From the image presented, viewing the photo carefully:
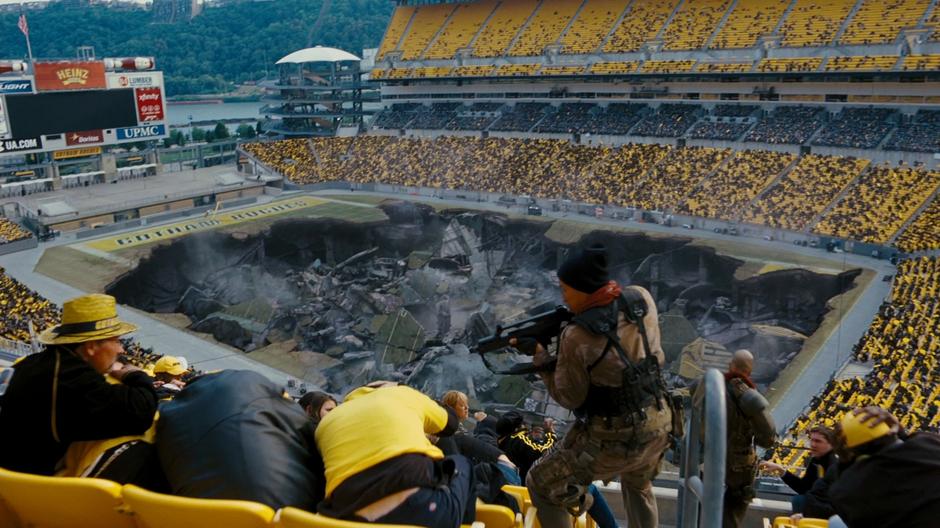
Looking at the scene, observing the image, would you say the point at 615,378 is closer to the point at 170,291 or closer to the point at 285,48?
the point at 170,291

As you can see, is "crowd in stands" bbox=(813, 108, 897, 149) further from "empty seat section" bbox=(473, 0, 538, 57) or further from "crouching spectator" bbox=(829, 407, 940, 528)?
"crouching spectator" bbox=(829, 407, 940, 528)

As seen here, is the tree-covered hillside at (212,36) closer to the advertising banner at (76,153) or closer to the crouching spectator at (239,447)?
the advertising banner at (76,153)

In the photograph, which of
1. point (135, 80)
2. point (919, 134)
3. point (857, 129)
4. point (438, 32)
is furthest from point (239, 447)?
point (438, 32)

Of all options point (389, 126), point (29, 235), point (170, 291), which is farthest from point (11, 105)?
point (389, 126)

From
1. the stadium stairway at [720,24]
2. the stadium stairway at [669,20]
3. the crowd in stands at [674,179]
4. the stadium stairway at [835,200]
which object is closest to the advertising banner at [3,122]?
the crowd in stands at [674,179]

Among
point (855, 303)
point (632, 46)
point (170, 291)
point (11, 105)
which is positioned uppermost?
point (632, 46)

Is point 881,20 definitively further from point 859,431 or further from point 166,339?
point 859,431
